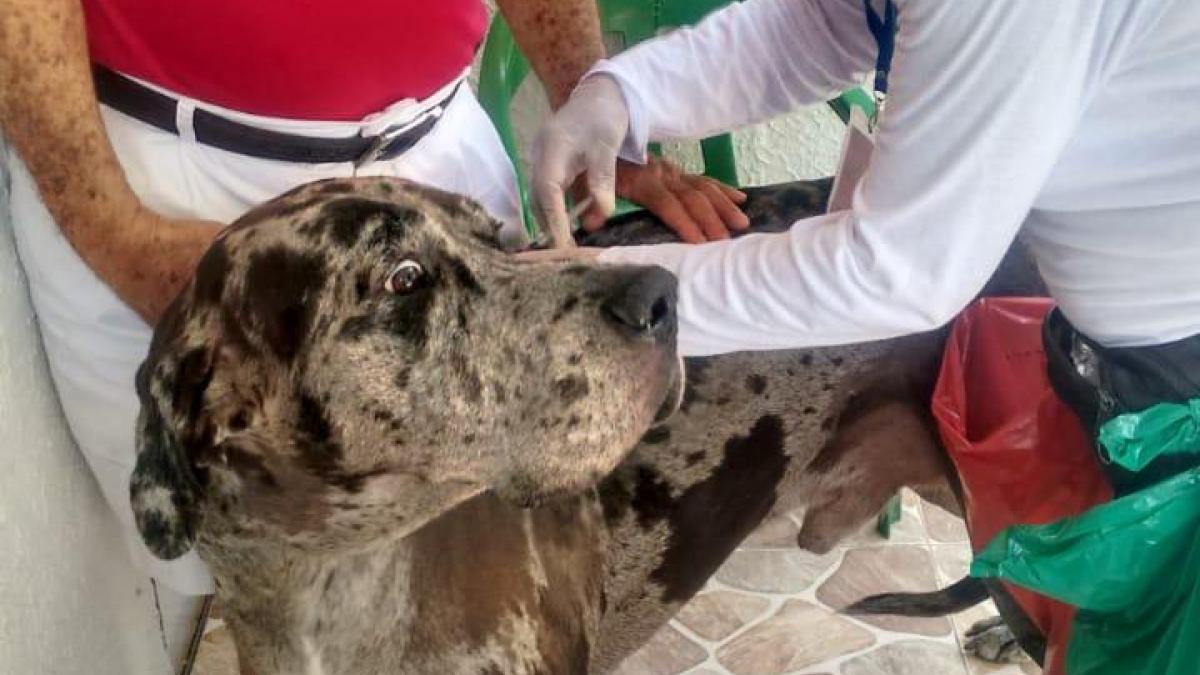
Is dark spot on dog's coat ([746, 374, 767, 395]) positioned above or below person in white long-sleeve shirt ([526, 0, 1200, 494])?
below

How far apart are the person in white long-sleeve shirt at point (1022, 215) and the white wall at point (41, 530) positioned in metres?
0.70

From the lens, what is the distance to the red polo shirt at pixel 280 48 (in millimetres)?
1593

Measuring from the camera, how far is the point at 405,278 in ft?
4.56

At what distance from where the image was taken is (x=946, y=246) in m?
1.31

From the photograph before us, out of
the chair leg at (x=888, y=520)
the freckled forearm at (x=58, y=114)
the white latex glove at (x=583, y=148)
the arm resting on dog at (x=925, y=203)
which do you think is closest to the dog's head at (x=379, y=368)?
the arm resting on dog at (x=925, y=203)

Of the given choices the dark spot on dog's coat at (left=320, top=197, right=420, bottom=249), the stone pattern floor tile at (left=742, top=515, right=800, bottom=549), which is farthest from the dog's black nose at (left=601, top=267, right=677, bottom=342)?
the stone pattern floor tile at (left=742, top=515, right=800, bottom=549)

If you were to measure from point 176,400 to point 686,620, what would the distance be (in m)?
1.57

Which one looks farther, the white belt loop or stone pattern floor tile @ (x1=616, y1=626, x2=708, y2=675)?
stone pattern floor tile @ (x1=616, y1=626, x2=708, y2=675)

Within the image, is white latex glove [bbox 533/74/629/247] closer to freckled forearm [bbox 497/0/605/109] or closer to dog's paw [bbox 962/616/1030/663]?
freckled forearm [bbox 497/0/605/109]

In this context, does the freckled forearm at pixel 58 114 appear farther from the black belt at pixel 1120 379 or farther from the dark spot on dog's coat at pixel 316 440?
the black belt at pixel 1120 379

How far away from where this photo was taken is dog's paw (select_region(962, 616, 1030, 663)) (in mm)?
2541

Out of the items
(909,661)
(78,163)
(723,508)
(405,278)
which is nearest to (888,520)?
(909,661)

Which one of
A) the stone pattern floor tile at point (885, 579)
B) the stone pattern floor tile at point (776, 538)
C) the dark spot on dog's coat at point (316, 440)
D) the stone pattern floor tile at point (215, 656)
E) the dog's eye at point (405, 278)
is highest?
the dog's eye at point (405, 278)

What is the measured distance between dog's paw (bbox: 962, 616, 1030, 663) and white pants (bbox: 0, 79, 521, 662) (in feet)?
5.02
